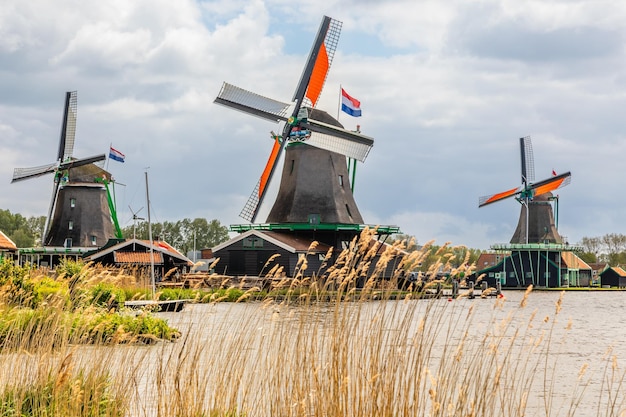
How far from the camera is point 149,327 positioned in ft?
46.8

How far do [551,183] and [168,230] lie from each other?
46813 mm

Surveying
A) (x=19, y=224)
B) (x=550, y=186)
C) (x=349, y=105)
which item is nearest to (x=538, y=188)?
(x=550, y=186)

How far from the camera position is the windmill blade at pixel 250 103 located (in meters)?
38.6

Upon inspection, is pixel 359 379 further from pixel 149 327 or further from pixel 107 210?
pixel 107 210

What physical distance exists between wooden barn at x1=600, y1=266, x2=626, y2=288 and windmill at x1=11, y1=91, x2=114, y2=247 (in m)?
49.8

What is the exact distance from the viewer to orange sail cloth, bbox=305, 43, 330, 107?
3881 centimetres

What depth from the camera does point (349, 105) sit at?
128 feet

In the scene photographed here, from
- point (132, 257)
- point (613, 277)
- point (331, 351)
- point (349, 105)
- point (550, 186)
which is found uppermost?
point (349, 105)

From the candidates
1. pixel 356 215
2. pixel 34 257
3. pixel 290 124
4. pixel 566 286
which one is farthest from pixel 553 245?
pixel 34 257

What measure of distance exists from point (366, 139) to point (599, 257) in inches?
2653

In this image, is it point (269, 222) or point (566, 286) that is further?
point (566, 286)

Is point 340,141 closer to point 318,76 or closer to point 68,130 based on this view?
point 318,76

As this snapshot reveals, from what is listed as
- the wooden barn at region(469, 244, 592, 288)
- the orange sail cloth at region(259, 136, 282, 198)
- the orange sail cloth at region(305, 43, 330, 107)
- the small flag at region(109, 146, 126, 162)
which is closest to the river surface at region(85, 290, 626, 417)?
the orange sail cloth at region(259, 136, 282, 198)

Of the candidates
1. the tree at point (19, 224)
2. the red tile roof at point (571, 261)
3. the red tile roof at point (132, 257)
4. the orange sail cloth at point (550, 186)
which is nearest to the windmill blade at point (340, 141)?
the red tile roof at point (132, 257)
